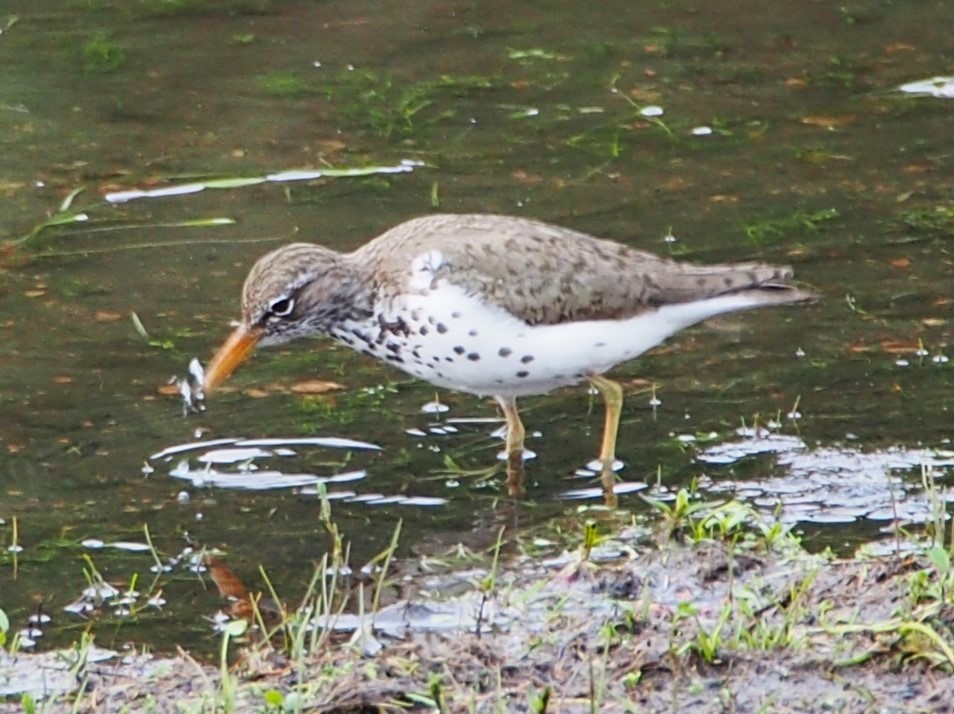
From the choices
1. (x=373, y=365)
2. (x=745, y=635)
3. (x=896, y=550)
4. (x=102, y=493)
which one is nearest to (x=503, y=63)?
(x=373, y=365)

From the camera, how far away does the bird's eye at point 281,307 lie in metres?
7.13

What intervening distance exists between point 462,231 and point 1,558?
217 cm

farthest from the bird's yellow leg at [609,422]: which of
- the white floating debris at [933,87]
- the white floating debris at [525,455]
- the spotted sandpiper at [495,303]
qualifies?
the white floating debris at [933,87]

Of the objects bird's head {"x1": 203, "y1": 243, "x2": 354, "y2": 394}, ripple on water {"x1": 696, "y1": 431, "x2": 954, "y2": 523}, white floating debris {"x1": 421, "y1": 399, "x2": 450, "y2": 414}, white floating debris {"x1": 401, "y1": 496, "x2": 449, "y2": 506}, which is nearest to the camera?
ripple on water {"x1": 696, "y1": 431, "x2": 954, "y2": 523}

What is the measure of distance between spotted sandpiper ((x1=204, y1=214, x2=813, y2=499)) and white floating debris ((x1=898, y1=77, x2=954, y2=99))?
462 cm

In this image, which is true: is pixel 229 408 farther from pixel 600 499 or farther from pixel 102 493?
pixel 600 499

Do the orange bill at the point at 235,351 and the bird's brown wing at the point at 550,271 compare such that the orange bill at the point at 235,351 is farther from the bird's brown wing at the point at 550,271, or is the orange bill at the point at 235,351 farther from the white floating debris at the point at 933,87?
the white floating debris at the point at 933,87

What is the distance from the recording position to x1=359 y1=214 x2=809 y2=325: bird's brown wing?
702cm

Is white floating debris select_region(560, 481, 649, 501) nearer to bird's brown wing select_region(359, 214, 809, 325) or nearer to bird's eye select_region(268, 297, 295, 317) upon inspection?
bird's brown wing select_region(359, 214, 809, 325)

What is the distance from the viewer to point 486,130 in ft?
36.9

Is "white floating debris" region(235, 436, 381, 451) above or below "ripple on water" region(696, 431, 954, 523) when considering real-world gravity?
below

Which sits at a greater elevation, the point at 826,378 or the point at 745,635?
the point at 745,635

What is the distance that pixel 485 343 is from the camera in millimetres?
6879

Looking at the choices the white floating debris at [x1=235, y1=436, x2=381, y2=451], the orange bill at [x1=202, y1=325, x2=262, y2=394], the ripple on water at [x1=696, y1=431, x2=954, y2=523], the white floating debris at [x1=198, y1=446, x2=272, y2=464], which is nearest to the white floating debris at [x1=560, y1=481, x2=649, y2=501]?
the ripple on water at [x1=696, y1=431, x2=954, y2=523]
